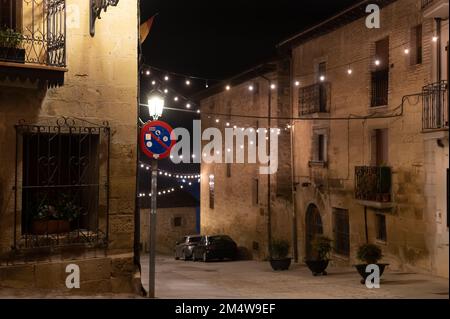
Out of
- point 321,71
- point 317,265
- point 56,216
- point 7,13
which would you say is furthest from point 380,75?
point 7,13

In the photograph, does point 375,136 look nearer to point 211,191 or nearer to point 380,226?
point 380,226

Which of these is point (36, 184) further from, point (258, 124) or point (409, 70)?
point (258, 124)

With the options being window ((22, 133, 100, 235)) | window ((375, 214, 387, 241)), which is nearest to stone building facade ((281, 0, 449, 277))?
window ((375, 214, 387, 241))

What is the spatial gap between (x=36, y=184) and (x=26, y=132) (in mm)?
921

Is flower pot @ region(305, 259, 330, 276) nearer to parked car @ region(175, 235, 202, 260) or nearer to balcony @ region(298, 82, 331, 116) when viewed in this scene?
balcony @ region(298, 82, 331, 116)

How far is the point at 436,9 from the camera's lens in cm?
1318

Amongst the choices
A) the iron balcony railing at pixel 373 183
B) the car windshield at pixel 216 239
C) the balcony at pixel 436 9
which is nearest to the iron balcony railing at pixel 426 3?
the balcony at pixel 436 9

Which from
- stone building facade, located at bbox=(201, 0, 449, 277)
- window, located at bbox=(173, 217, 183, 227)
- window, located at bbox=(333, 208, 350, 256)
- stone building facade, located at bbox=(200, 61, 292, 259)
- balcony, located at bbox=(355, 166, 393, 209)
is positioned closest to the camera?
stone building facade, located at bbox=(201, 0, 449, 277)

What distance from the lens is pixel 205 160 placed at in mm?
33031

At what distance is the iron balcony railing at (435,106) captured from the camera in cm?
1347

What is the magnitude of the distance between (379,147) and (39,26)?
39.3 ft

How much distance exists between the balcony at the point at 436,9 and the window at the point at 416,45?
136 cm

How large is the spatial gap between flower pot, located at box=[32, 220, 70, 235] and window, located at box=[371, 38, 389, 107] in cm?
1144

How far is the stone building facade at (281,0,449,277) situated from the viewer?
14391 mm
